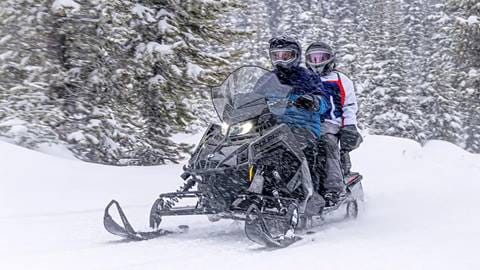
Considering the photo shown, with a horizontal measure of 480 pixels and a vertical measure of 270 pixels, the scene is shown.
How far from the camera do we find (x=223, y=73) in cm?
1298

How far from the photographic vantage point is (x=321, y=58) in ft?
24.9

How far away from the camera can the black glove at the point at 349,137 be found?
7398mm

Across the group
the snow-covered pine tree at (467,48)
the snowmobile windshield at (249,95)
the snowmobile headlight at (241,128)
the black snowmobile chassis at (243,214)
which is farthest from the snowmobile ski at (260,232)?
the snow-covered pine tree at (467,48)

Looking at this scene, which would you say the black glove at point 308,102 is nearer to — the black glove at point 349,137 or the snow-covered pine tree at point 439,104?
the black glove at point 349,137

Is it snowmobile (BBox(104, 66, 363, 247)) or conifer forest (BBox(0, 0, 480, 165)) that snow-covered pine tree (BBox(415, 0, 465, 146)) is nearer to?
conifer forest (BBox(0, 0, 480, 165))

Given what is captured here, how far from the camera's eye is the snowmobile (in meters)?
5.67

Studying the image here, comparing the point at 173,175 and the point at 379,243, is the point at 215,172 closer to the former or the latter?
the point at 379,243

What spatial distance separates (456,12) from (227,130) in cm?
1880

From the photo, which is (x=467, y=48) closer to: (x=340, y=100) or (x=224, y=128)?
(x=340, y=100)

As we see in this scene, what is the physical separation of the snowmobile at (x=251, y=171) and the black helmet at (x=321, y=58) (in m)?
1.36

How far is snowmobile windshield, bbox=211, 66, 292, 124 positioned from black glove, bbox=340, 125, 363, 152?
145 cm

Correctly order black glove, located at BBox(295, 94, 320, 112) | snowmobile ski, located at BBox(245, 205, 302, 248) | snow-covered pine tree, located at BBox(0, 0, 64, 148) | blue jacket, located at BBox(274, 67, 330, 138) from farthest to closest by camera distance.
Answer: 1. snow-covered pine tree, located at BBox(0, 0, 64, 148)
2. blue jacket, located at BBox(274, 67, 330, 138)
3. black glove, located at BBox(295, 94, 320, 112)
4. snowmobile ski, located at BBox(245, 205, 302, 248)

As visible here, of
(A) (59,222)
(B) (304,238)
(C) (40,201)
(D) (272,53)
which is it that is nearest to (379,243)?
(B) (304,238)

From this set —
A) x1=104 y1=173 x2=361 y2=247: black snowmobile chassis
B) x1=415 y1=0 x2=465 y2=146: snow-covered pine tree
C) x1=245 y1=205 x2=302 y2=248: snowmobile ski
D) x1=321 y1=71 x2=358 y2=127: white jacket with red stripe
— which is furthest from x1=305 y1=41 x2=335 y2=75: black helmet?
x1=415 y1=0 x2=465 y2=146: snow-covered pine tree
